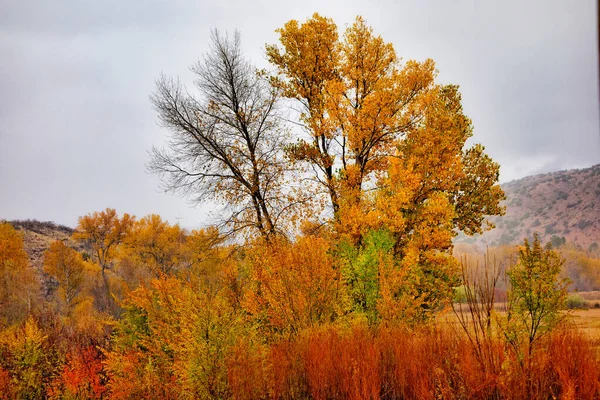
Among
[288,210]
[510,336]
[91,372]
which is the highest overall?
[288,210]

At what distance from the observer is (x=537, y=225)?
388 feet

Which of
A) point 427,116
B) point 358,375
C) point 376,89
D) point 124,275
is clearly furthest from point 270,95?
point 124,275

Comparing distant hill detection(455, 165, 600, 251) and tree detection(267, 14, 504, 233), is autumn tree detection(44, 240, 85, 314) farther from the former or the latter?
distant hill detection(455, 165, 600, 251)

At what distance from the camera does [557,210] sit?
117688 millimetres

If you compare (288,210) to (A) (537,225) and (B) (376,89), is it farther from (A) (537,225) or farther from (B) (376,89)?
(A) (537,225)

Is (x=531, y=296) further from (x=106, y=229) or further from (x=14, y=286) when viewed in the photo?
(x=106, y=229)

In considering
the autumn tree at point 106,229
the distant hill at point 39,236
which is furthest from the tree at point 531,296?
the distant hill at point 39,236

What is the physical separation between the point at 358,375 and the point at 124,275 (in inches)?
1463

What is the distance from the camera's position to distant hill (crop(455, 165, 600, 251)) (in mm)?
104125

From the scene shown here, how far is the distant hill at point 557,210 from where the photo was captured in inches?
4099

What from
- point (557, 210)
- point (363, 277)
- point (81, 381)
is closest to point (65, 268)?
point (81, 381)

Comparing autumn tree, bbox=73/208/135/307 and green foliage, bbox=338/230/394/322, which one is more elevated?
autumn tree, bbox=73/208/135/307

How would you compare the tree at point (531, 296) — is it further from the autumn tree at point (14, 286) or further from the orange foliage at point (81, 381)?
the autumn tree at point (14, 286)

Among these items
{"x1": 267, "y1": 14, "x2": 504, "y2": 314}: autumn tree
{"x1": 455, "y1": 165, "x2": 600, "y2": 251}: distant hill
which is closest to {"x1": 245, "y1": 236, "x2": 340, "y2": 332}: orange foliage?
{"x1": 267, "y1": 14, "x2": 504, "y2": 314}: autumn tree
